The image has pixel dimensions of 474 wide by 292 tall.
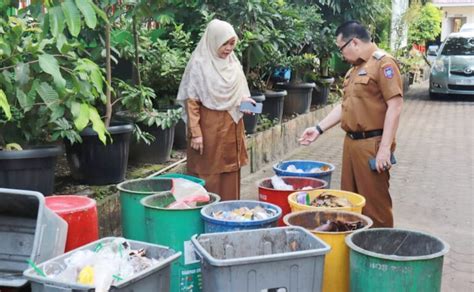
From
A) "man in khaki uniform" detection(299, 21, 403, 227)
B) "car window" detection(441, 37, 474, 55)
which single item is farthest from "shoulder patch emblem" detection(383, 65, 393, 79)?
"car window" detection(441, 37, 474, 55)

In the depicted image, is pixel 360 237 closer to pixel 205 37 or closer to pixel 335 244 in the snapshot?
pixel 335 244

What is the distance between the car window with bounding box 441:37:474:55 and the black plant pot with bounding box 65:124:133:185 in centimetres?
1168

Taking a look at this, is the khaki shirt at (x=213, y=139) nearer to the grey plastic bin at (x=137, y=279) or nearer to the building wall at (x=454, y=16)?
the grey plastic bin at (x=137, y=279)

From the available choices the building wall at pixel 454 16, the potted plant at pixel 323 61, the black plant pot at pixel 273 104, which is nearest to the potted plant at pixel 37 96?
the black plant pot at pixel 273 104

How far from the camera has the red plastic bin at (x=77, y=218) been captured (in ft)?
10.1

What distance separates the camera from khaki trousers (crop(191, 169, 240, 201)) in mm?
4504

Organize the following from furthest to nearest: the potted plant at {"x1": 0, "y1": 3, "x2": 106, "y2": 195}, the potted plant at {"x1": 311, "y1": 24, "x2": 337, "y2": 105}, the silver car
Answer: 1. the silver car
2. the potted plant at {"x1": 311, "y1": 24, "x2": 337, "y2": 105}
3. the potted plant at {"x1": 0, "y1": 3, "x2": 106, "y2": 195}

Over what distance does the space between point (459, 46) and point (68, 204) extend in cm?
1341

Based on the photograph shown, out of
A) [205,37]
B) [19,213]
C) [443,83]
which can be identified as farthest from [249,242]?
[443,83]

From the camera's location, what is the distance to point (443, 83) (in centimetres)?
1420

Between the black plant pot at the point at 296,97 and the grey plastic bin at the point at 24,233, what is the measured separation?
6560 mm

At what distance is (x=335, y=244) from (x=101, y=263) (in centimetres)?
118

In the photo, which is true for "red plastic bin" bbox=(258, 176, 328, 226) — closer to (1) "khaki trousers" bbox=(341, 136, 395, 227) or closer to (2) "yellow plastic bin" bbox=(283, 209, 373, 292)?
(1) "khaki trousers" bbox=(341, 136, 395, 227)

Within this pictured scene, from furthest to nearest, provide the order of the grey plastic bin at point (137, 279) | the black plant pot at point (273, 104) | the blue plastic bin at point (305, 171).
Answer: the black plant pot at point (273, 104) → the blue plastic bin at point (305, 171) → the grey plastic bin at point (137, 279)
